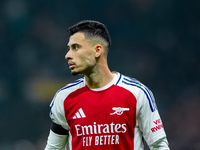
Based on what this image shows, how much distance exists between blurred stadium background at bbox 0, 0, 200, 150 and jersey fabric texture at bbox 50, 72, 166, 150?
3721mm

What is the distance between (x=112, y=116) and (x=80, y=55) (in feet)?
1.64

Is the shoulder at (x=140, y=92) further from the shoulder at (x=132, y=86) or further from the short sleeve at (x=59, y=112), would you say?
the short sleeve at (x=59, y=112)

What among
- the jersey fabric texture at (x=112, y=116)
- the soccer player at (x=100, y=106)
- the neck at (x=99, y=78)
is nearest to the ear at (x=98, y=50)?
the soccer player at (x=100, y=106)

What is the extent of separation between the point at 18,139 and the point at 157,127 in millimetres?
4195

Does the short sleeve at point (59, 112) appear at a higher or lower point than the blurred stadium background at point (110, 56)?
lower

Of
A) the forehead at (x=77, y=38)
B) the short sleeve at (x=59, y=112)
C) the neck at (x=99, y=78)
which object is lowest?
the short sleeve at (x=59, y=112)

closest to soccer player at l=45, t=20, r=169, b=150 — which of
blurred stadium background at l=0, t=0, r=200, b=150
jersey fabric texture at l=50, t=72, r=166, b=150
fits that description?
jersey fabric texture at l=50, t=72, r=166, b=150

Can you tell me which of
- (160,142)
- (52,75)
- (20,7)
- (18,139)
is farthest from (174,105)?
(160,142)

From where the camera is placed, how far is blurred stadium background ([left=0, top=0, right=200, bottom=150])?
6.84 meters

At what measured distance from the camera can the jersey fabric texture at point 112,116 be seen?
294 cm

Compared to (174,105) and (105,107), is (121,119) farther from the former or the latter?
(174,105)

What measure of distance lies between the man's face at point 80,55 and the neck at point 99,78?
5 centimetres

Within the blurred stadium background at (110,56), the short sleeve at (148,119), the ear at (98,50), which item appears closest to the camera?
the short sleeve at (148,119)

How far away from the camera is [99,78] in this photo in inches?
121
